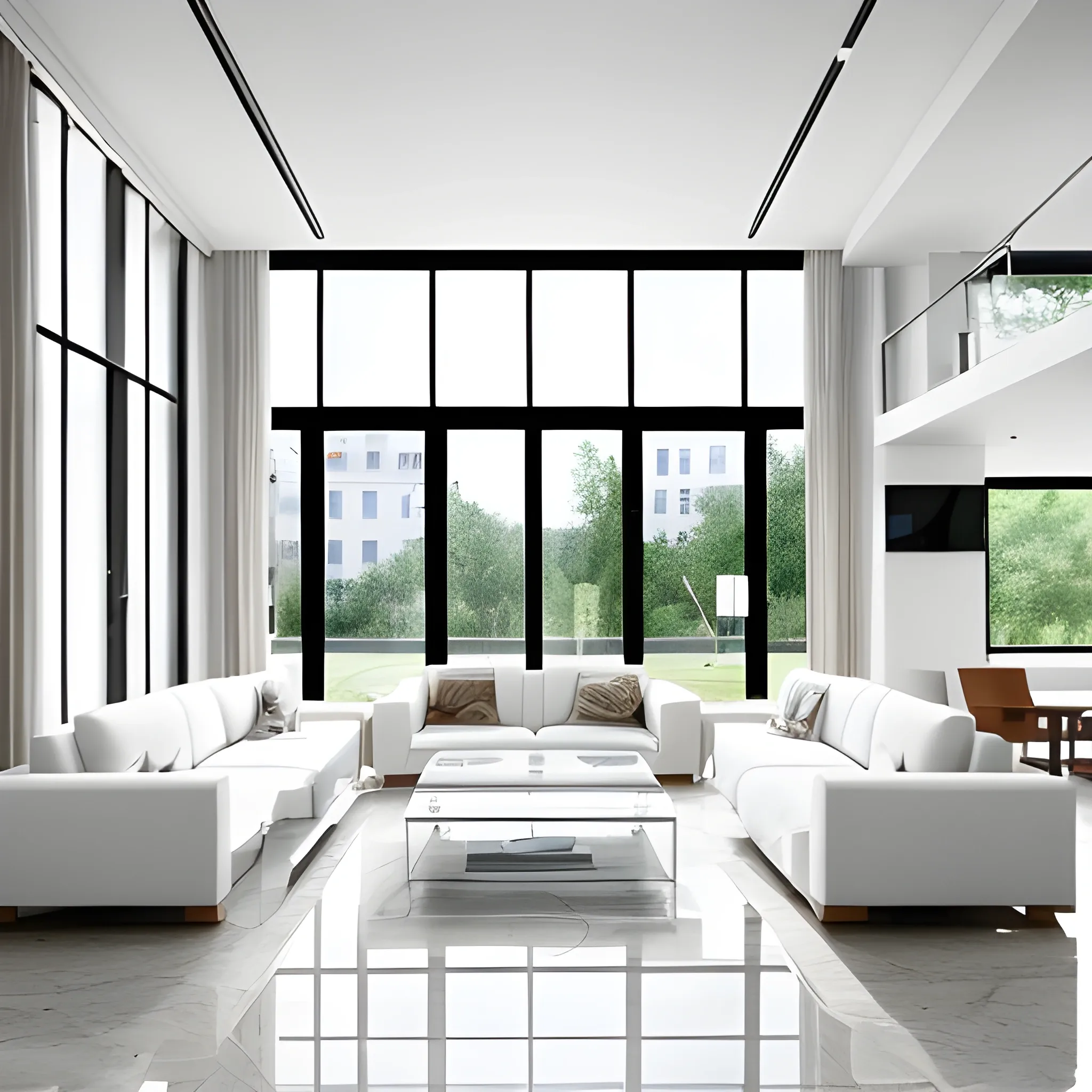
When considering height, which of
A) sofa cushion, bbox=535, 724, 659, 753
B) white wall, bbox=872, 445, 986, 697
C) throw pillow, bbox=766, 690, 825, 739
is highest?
white wall, bbox=872, 445, 986, 697

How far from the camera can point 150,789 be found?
12.7 ft

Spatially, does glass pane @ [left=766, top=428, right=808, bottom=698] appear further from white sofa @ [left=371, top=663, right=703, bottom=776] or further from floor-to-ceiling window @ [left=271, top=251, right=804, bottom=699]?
white sofa @ [left=371, top=663, right=703, bottom=776]

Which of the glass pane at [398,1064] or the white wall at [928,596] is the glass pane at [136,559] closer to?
the glass pane at [398,1064]

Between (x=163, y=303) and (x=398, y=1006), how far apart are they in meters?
5.46

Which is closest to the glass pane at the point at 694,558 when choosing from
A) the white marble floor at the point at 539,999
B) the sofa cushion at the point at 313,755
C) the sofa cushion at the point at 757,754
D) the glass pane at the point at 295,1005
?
the sofa cushion at the point at 757,754

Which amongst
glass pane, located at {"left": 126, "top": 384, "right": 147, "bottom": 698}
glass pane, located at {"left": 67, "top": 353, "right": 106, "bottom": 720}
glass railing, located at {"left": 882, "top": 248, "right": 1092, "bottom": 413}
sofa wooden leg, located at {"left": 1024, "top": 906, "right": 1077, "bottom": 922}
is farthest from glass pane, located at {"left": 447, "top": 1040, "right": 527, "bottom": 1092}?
glass railing, located at {"left": 882, "top": 248, "right": 1092, "bottom": 413}

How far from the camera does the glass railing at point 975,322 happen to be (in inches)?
215

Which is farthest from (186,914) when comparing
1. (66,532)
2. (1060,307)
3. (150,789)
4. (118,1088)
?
(1060,307)

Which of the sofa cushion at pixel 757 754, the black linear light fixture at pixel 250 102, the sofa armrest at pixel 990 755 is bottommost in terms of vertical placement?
the sofa cushion at pixel 757 754

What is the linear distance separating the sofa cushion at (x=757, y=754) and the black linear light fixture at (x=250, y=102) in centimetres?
439

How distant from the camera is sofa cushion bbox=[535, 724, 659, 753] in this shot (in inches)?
249

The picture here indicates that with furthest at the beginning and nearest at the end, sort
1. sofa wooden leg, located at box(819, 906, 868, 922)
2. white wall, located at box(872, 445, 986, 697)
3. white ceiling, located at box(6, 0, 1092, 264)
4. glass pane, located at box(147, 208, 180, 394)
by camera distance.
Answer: white wall, located at box(872, 445, 986, 697), glass pane, located at box(147, 208, 180, 394), white ceiling, located at box(6, 0, 1092, 264), sofa wooden leg, located at box(819, 906, 868, 922)

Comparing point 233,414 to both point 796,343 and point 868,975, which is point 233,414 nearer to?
point 796,343

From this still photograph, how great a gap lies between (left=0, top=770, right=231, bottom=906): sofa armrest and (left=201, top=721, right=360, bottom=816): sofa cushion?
3.99 feet
